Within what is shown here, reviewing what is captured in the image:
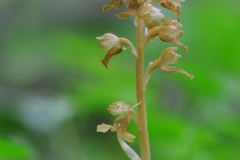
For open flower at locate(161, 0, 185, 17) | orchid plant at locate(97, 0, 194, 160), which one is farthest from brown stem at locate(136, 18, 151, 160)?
open flower at locate(161, 0, 185, 17)

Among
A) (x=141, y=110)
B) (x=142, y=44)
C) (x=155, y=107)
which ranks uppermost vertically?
(x=155, y=107)

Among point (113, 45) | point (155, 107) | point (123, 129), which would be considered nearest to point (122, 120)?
point (123, 129)

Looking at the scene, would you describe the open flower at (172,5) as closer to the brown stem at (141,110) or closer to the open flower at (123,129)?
the brown stem at (141,110)

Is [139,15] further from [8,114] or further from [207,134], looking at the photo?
[8,114]

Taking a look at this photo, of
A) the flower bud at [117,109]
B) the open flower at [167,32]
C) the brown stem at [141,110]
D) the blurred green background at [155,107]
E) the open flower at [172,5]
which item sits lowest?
the brown stem at [141,110]

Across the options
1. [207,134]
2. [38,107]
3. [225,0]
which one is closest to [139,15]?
[207,134]

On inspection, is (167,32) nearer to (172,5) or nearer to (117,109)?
(172,5)

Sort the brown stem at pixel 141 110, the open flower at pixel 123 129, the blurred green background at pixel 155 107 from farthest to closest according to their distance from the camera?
the blurred green background at pixel 155 107, the open flower at pixel 123 129, the brown stem at pixel 141 110

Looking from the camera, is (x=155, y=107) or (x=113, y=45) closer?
(x=113, y=45)

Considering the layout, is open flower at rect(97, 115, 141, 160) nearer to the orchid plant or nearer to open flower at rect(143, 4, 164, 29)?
the orchid plant

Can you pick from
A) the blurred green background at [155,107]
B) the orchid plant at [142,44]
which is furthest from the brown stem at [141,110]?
the blurred green background at [155,107]
